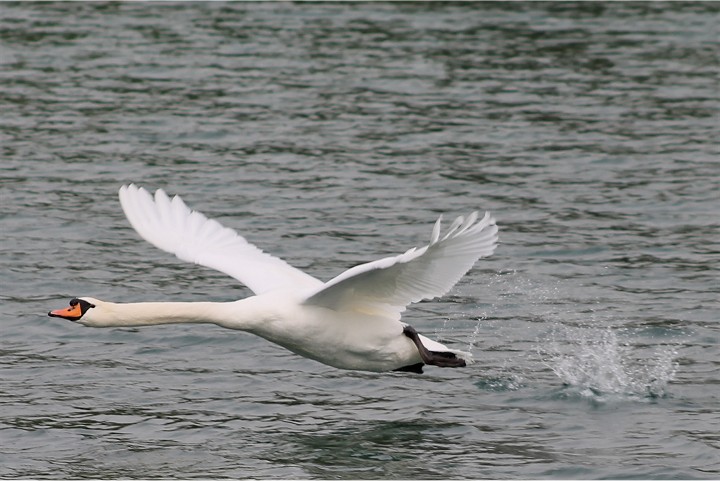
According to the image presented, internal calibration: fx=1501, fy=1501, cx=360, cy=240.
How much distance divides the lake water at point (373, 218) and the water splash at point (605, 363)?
0.08ft

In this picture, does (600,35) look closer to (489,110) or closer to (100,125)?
(489,110)

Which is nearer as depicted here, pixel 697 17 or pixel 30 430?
pixel 30 430

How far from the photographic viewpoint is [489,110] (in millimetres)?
18875

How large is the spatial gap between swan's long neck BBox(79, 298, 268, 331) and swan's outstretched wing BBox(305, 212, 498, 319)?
42 centimetres

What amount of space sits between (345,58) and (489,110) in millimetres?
3387

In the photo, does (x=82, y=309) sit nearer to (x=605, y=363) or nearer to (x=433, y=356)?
(x=433, y=356)

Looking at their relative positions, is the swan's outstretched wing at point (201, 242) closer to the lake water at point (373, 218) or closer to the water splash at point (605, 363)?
the lake water at point (373, 218)

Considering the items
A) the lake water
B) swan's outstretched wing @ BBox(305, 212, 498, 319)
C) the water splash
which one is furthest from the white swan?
the water splash

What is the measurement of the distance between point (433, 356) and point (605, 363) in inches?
62.8

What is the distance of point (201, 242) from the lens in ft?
36.6

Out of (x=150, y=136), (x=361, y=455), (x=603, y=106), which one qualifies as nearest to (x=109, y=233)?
(x=150, y=136)

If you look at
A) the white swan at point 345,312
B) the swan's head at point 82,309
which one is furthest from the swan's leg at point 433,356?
the swan's head at point 82,309

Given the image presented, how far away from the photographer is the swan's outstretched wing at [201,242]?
10703 millimetres

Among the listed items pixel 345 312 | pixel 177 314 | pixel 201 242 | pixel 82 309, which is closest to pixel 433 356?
pixel 345 312
